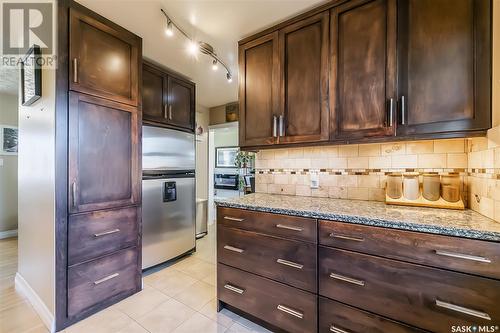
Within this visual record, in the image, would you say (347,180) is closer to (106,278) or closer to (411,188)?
(411,188)

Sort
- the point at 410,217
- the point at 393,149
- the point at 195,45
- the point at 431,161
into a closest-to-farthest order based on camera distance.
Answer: the point at 410,217, the point at 431,161, the point at 393,149, the point at 195,45

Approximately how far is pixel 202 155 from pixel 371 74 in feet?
10.7

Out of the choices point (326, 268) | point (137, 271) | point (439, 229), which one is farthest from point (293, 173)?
point (137, 271)

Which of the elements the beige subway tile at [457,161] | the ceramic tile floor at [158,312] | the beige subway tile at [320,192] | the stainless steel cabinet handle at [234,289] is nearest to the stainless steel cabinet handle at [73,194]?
the ceramic tile floor at [158,312]

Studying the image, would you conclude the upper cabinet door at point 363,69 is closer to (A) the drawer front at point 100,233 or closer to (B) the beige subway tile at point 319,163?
(B) the beige subway tile at point 319,163

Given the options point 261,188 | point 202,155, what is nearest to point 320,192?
point 261,188

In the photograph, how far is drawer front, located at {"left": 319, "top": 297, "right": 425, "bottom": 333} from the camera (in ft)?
3.76

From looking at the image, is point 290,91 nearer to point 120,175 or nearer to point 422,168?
point 422,168

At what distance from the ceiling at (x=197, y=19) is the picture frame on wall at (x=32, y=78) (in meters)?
0.62

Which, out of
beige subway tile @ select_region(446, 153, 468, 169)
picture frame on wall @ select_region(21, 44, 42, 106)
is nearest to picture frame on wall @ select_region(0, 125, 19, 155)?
picture frame on wall @ select_region(21, 44, 42, 106)

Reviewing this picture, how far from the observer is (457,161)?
4.85 feet

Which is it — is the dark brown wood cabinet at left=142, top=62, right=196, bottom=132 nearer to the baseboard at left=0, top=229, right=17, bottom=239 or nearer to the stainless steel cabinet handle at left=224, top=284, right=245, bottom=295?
the stainless steel cabinet handle at left=224, top=284, right=245, bottom=295

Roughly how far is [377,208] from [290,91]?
1.10m

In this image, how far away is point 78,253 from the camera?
167 centimetres
